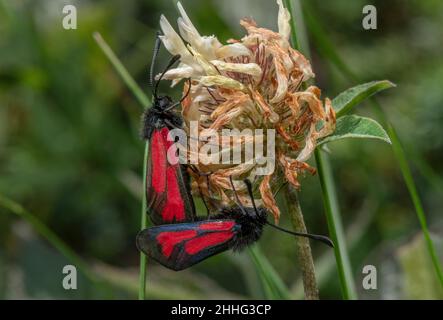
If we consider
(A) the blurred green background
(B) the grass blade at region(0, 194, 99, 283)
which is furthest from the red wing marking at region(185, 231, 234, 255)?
(A) the blurred green background

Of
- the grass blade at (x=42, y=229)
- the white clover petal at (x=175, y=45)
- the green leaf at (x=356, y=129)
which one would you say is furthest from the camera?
the grass blade at (x=42, y=229)

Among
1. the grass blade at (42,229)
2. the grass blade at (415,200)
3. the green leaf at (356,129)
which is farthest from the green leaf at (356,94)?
the grass blade at (42,229)

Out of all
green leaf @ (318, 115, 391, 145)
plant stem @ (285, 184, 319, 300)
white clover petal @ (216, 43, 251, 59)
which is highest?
white clover petal @ (216, 43, 251, 59)

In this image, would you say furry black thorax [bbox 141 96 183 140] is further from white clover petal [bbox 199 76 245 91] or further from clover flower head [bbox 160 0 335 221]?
white clover petal [bbox 199 76 245 91]

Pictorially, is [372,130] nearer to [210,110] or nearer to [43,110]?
[210,110]

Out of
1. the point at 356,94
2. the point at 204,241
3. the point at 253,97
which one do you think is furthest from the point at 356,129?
the point at 204,241

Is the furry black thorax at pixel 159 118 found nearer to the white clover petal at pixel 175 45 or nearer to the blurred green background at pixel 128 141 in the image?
the white clover petal at pixel 175 45
